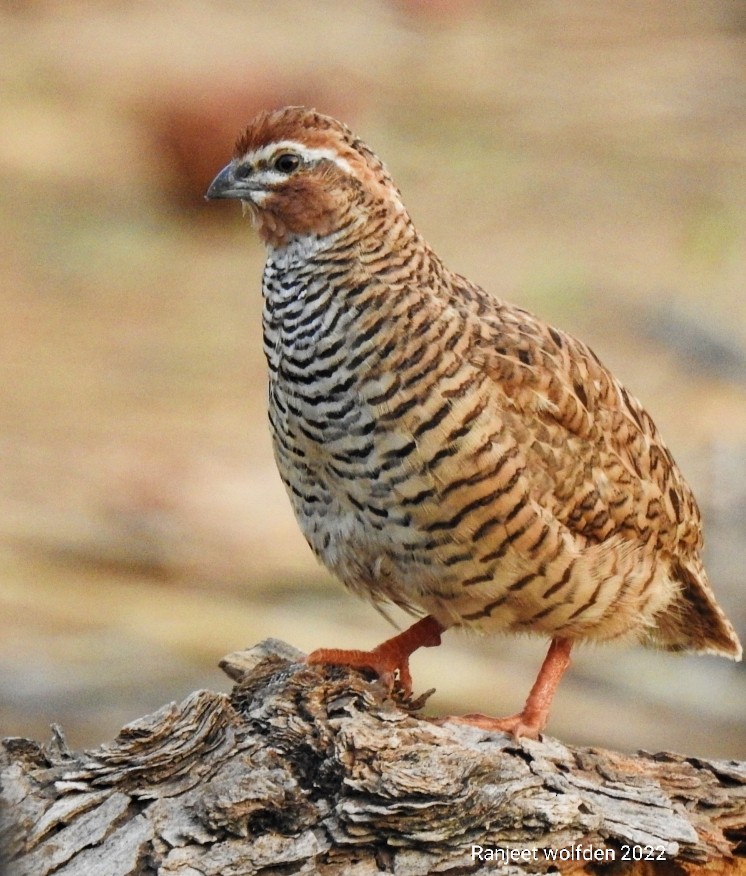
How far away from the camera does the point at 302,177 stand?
4.77 m

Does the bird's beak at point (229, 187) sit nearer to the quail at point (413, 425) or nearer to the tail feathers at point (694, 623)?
the quail at point (413, 425)

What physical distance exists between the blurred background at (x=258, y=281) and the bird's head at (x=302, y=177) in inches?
127

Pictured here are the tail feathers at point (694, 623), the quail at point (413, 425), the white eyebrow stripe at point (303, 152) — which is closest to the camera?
the quail at point (413, 425)

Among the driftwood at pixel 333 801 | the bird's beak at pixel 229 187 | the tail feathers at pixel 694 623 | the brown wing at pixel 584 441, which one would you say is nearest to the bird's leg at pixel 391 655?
the driftwood at pixel 333 801

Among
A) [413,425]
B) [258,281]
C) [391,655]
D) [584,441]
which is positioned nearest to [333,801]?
[391,655]

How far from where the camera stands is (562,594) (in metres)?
4.95

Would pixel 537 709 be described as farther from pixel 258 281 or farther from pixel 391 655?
pixel 258 281

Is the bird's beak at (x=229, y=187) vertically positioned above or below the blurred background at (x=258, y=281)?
below

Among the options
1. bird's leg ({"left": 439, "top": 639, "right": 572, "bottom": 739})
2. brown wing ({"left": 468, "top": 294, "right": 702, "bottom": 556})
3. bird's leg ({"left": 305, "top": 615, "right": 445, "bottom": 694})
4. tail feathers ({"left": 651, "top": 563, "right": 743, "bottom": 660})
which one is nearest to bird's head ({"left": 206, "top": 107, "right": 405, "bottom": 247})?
brown wing ({"left": 468, "top": 294, "right": 702, "bottom": 556})

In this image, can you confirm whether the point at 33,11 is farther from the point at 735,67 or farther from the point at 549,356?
the point at 549,356

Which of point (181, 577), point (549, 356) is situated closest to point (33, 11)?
point (181, 577)

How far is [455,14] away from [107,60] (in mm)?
4644

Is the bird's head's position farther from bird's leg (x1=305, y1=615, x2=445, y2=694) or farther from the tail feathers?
the tail feathers

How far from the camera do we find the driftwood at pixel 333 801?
4184 millimetres
